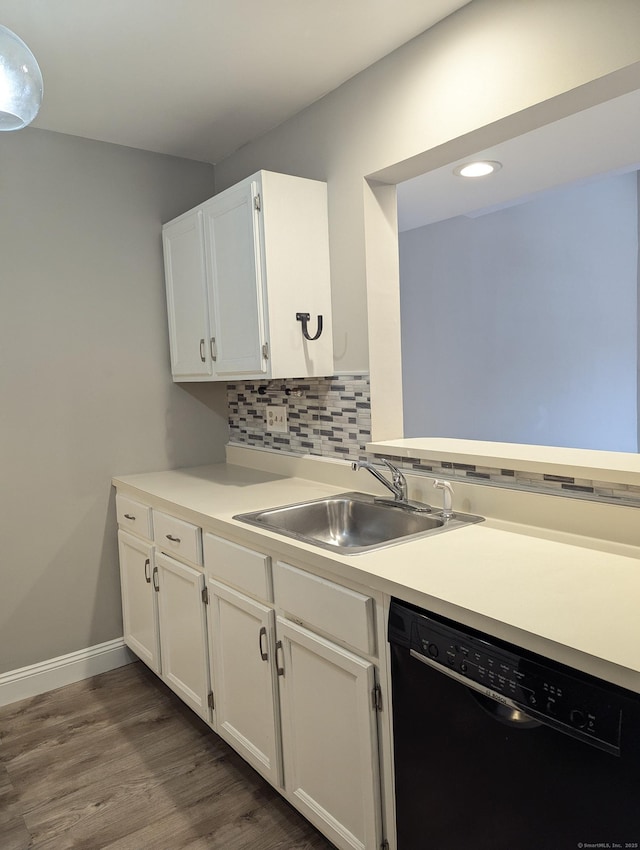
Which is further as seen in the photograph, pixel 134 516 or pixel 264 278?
pixel 134 516

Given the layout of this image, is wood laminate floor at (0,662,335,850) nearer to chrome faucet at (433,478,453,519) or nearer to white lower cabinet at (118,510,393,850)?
white lower cabinet at (118,510,393,850)

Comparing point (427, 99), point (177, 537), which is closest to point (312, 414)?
point (177, 537)

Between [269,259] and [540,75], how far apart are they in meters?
1.00

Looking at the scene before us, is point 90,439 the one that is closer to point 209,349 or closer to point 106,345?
point 106,345

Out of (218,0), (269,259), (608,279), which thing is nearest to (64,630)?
(269,259)

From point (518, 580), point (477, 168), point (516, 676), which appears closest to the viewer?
point (516, 676)

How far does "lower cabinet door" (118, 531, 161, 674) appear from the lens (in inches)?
96.5

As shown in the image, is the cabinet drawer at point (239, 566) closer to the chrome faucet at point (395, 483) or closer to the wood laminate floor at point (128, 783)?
the chrome faucet at point (395, 483)

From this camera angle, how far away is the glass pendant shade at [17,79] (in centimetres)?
116

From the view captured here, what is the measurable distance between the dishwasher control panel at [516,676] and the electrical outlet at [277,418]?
58.2 inches

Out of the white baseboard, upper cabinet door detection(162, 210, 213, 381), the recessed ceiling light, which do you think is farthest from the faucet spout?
the recessed ceiling light

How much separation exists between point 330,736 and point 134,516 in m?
1.37

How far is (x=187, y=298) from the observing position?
8.84 feet

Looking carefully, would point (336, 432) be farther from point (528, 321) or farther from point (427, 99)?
point (528, 321)
